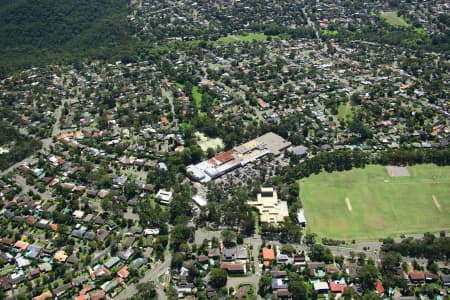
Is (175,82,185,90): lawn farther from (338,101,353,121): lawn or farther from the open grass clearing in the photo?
(338,101,353,121): lawn

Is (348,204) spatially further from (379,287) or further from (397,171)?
(379,287)

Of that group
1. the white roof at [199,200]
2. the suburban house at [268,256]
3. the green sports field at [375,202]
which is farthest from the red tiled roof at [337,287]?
the white roof at [199,200]

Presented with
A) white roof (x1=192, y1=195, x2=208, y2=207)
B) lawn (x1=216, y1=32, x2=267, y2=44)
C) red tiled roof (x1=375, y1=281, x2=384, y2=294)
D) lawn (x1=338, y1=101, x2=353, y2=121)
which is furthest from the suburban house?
lawn (x1=216, y1=32, x2=267, y2=44)

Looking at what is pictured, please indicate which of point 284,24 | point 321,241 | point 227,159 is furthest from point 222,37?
point 321,241

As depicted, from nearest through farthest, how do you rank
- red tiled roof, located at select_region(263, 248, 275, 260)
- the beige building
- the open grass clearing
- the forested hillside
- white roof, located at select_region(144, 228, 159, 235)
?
red tiled roof, located at select_region(263, 248, 275, 260), white roof, located at select_region(144, 228, 159, 235), the beige building, the open grass clearing, the forested hillside

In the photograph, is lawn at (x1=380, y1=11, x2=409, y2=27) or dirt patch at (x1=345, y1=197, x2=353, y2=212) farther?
lawn at (x1=380, y1=11, x2=409, y2=27)

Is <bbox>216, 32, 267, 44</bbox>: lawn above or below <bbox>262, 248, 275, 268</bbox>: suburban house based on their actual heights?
above

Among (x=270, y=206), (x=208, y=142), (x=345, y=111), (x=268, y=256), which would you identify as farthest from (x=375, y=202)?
(x=208, y=142)
